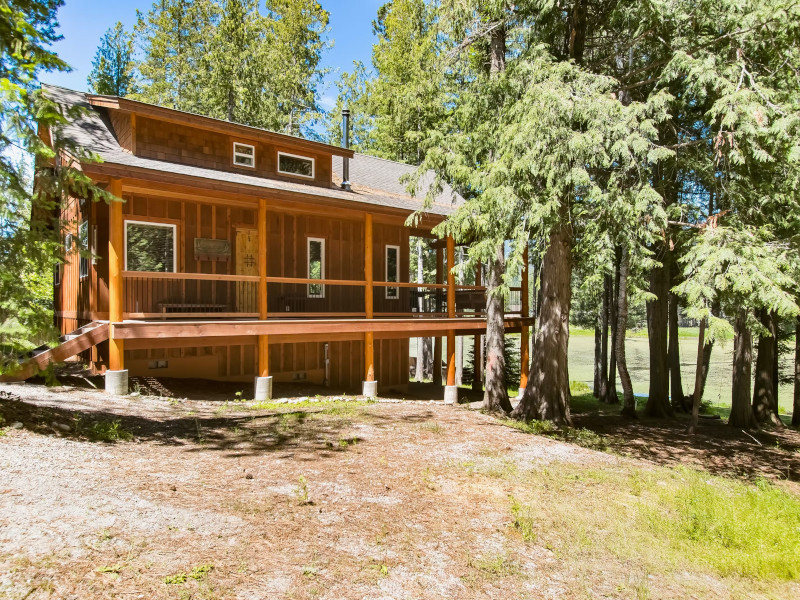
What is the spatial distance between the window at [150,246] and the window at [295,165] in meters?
3.80

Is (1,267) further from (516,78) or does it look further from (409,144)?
(409,144)

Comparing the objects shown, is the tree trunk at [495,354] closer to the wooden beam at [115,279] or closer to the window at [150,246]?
the window at [150,246]

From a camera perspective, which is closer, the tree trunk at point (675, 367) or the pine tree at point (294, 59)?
the tree trunk at point (675, 367)

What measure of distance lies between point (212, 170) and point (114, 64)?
2140 cm

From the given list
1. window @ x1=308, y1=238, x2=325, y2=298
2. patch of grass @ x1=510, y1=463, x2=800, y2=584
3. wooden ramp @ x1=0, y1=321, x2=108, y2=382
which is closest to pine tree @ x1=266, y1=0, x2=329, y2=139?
window @ x1=308, y1=238, x2=325, y2=298

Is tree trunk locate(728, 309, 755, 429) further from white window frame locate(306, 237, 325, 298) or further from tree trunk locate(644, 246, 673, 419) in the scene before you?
white window frame locate(306, 237, 325, 298)

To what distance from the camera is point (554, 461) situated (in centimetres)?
763

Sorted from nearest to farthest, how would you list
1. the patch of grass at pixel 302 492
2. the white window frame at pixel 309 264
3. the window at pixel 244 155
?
the patch of grass at pixel 302 492, the window at pixel 244 155, the white window frame at pixel 309 264

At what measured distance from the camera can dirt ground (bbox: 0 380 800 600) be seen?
12.1ft

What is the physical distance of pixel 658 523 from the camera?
5574 millimetres

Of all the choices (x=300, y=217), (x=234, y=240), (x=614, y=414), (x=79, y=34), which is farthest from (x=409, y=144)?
(x=79, y=34)

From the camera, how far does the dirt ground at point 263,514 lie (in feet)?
12.1

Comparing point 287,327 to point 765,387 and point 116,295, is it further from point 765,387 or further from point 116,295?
point 765,387

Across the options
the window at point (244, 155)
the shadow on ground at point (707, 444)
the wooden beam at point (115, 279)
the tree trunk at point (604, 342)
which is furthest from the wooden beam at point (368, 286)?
the tree trunk at point (604, 342)
